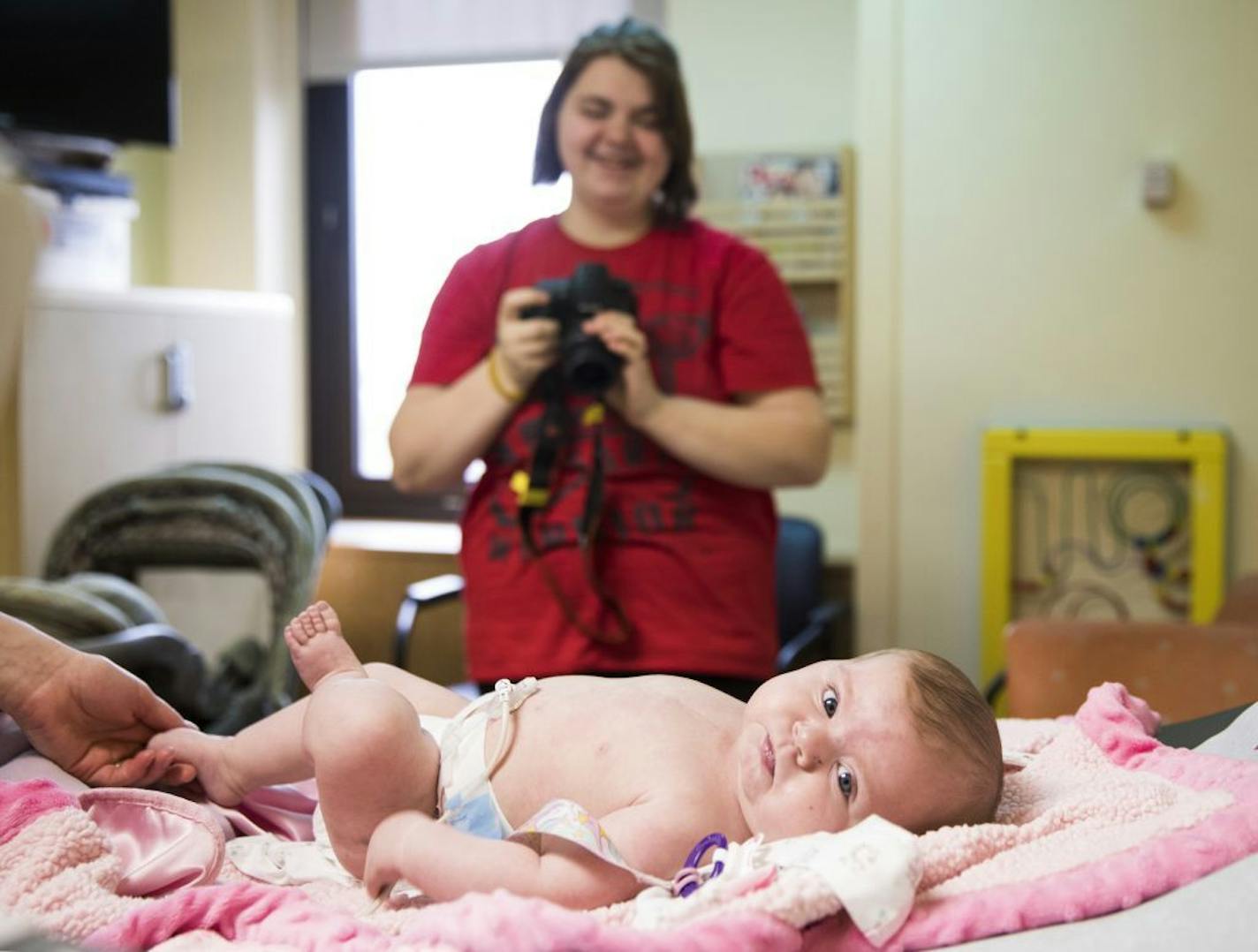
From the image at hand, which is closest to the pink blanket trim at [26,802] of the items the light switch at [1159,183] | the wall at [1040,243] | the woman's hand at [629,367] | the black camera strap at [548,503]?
the black camera strap at [548,503]

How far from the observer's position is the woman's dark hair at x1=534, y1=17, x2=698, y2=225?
1.10 m

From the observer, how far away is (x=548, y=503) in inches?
36.4

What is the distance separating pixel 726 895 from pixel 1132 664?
21.6 inches

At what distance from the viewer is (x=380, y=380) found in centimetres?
176

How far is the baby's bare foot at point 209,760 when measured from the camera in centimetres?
67

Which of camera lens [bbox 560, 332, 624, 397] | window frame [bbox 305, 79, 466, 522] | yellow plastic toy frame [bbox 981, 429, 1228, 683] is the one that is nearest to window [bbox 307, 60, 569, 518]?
window frame [bbox 305, 79, 466, 522]

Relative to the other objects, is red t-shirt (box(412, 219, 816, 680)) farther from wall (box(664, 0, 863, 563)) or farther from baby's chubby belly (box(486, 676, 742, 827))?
wall (box(664, 0, 863, 563))

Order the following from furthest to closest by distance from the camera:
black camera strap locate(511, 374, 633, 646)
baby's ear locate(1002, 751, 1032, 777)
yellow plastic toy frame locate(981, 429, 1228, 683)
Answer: yellow plastic toy frame locate(981, 429, 1228, 683)
black camera strap locate(511, 374, 633, 646)
baby's ear locate(1002, 751, 1032, 777)

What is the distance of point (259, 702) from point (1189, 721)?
540mm

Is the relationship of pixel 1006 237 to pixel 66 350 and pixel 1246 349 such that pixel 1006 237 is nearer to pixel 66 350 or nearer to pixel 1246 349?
pixel 1246 349

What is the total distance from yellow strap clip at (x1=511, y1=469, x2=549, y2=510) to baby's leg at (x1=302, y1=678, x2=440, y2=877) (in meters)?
0.35

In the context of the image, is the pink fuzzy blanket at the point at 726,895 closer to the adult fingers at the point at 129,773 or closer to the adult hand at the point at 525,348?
the adult fingers at the point at 129,773

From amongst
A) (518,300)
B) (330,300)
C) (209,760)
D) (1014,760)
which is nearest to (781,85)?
(330,300)

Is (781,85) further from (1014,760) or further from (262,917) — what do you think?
(262,917)
